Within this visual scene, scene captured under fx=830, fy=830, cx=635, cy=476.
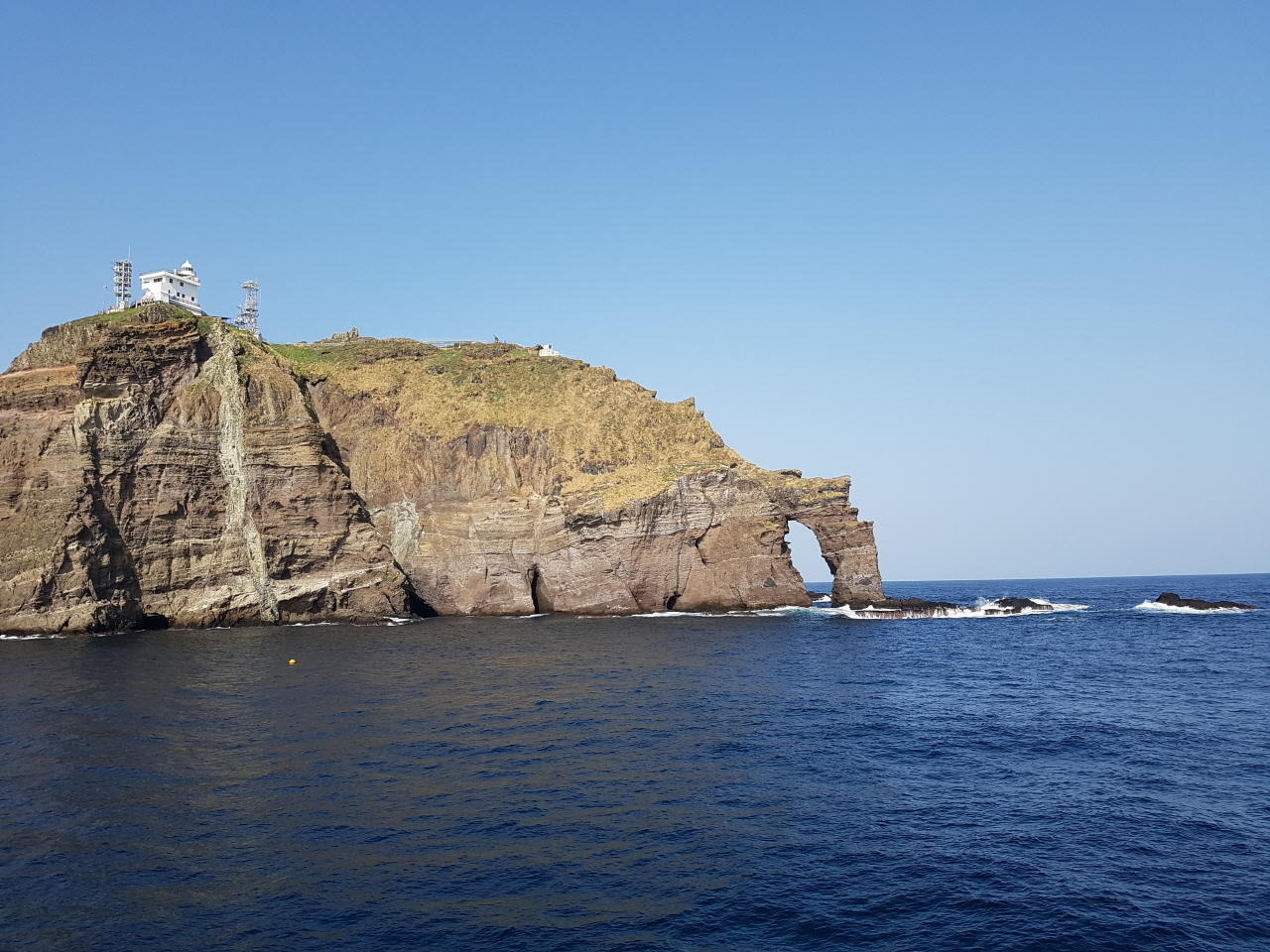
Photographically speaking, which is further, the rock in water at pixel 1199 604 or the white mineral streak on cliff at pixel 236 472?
the rock in water at pixel 1199 604

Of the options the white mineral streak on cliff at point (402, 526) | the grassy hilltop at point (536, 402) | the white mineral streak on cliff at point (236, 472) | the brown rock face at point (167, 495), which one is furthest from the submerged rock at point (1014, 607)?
the white mineral streak on cliff at point (236, 472)

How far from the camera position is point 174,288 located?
104688mm

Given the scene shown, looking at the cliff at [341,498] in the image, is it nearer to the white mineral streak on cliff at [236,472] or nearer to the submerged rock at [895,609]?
the white mineral streak on cliff at [236,472]

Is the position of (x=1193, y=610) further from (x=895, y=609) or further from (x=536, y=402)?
(x=536, y=402)

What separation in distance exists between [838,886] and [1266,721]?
28.4 metres

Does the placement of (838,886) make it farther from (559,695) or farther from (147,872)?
(559,695)

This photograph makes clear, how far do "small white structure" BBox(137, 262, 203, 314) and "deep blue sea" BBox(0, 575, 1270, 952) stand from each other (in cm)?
6641

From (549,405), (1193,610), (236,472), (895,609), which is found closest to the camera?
(236,472)

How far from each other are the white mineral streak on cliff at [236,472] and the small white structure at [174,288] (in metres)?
21.8

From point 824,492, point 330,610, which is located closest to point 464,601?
point 330,610

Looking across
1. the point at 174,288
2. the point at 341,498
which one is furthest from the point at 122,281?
the point at 341,498

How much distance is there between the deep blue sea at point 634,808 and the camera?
A: 18453mm

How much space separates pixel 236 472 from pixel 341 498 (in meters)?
10.4

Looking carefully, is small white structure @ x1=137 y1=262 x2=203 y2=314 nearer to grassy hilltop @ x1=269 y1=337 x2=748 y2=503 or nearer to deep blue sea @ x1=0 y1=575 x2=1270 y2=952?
grassy hilltop @ x1=269 y1=337 x2=748 y2=503
